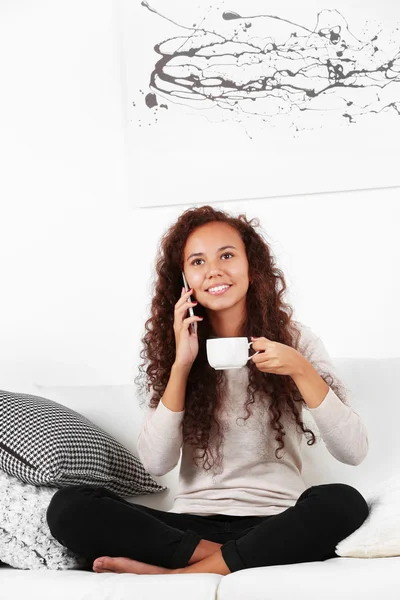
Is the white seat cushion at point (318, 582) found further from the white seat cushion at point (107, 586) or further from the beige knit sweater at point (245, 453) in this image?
the beige knit sweater at point (245, 453)

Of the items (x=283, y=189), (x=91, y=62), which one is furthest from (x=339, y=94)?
(x=91, y=62)

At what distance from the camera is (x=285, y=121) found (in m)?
2.49

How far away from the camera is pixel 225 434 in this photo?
192 centimetres

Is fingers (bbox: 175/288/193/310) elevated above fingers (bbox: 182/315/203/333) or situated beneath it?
elevated above

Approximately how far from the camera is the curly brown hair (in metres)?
1.92

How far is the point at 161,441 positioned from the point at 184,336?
26cm

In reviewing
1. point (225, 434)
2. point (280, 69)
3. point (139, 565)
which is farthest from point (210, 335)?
point (280, 69)

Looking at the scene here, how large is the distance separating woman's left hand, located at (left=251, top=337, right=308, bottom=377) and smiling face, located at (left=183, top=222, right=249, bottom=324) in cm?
23

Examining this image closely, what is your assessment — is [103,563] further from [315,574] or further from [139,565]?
[315,574]

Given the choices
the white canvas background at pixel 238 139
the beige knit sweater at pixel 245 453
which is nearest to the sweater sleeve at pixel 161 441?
the beige knit sweater at pixel 245 453

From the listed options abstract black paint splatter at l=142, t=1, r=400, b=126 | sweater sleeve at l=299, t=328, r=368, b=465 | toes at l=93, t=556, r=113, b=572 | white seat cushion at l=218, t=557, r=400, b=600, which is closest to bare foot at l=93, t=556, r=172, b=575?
toes at l=93, t=556, r=113, b=572

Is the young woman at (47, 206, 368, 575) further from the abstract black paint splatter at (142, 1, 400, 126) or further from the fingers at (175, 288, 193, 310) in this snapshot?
the abstract black paint splatter at (142, 1, 400, 126)

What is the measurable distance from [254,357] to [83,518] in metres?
0.49

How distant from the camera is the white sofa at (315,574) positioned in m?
1.29
